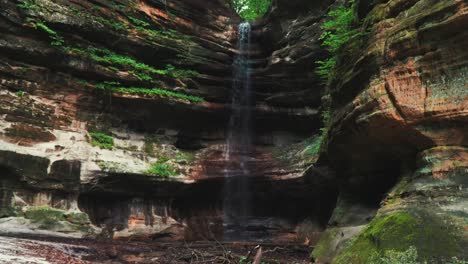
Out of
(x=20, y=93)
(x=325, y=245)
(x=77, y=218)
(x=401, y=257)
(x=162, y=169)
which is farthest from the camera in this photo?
(x=162, y=169)

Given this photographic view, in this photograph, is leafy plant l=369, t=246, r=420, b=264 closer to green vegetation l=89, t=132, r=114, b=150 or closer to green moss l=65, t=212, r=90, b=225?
green moss l=65, t=212, r=90, b=225

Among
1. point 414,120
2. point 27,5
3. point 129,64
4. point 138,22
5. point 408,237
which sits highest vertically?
point 138,22

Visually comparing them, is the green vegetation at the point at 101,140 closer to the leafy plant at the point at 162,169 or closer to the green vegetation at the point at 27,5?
the leafy plant at the point at 162,169

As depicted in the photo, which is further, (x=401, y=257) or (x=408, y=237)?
(x=408, y=237)

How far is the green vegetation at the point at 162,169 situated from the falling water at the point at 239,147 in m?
2.43

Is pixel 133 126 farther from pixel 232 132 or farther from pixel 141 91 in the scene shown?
pixel 232 132

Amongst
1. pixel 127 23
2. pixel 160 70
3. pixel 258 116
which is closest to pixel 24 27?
pixel 127 23

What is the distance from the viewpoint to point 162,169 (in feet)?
53.0

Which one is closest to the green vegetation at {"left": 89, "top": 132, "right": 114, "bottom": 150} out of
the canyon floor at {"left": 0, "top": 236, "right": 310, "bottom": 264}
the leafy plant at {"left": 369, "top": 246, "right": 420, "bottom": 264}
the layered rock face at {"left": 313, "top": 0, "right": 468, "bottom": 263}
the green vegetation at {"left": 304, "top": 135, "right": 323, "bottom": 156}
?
the canyon floor at {"left": 0, "top": 236, "right": 310, "bottom": 264}

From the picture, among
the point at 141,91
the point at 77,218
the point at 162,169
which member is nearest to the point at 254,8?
the point at 141,91

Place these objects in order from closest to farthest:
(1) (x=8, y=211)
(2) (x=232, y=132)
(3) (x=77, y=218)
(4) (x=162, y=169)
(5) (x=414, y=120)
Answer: (5) (x=414, y=120)
(1) (x=8, y=211)
(3) (x=77, y=218)
(4) (x=162, y=169)
(2) (x=232, y=132)

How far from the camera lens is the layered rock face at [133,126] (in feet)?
44.6

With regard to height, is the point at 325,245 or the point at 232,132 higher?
the point at 232,132

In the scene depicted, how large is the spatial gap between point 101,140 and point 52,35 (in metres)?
4.11
